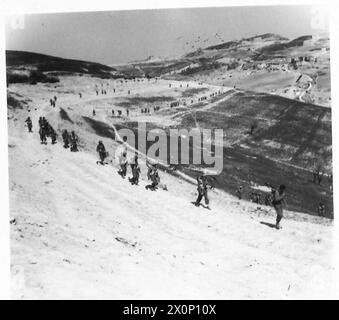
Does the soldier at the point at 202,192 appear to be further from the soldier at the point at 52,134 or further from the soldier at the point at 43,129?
the soldier at the point at 43,129

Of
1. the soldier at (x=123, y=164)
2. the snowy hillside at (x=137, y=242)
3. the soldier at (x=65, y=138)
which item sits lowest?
the snowy hillside at (x=137, y=242)

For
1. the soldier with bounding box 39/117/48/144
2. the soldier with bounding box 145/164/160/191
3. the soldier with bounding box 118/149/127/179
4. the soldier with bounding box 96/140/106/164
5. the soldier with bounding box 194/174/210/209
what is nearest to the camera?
the soldier with bounding box 194/174/210/209

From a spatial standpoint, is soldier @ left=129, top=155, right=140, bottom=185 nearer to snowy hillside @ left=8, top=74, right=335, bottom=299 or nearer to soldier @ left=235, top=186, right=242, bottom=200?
snowy hillside @ left=8, top=74, right=335, bottom=299

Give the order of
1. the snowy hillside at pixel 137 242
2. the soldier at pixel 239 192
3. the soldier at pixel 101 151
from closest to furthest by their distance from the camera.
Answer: the snowy hillside at pixel 137 242 → the soldier at pixel 101 151 → the soldier at pixel 239 192

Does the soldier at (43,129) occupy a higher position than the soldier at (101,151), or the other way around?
the soldier at (43,129)

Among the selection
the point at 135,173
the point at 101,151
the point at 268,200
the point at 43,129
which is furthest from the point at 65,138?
the point at 268,200

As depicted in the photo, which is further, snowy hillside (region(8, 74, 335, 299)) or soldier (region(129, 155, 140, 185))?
soldier (region(129, 155, 140, 185))

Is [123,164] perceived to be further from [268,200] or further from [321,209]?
[321,209]

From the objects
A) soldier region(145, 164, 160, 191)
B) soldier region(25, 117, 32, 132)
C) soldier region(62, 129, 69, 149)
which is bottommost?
soldier region(145, 164, 160, 191)

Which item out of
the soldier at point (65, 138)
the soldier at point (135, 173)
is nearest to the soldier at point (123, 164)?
the soldier at point (135, 173)

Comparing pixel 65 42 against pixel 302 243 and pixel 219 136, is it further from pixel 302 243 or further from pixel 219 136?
pixel 302 243

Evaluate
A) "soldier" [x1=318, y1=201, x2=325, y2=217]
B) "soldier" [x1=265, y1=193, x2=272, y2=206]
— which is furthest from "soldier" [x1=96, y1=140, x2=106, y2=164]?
"soldier" [x1=318, y1=201, x2=325, y2=217]
